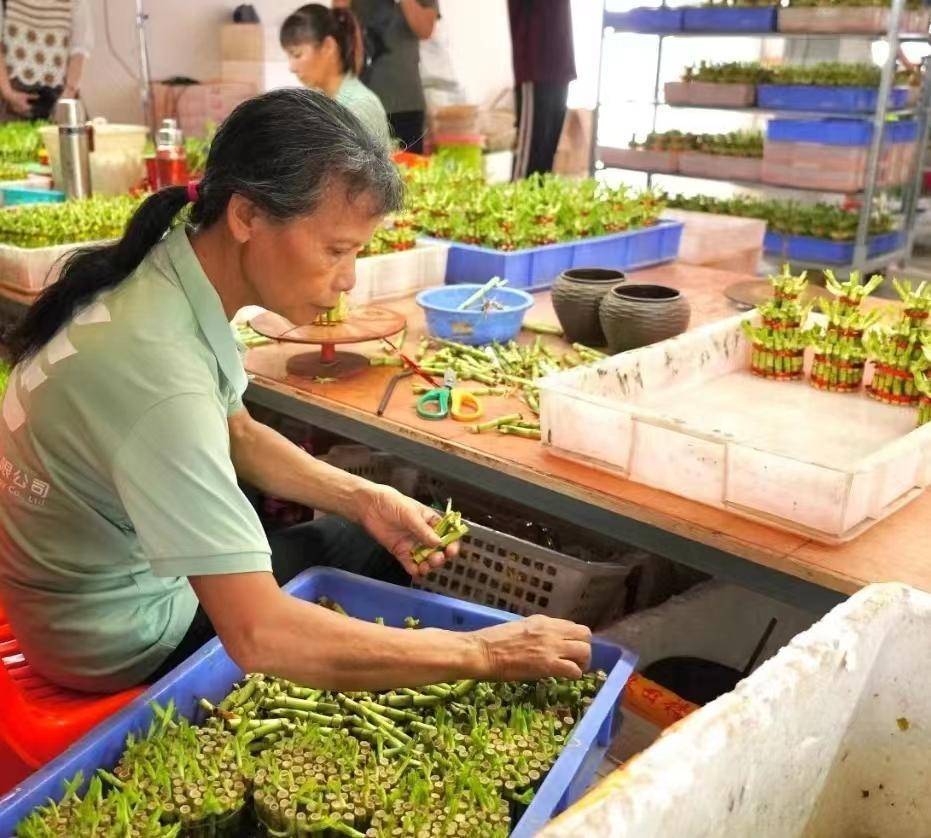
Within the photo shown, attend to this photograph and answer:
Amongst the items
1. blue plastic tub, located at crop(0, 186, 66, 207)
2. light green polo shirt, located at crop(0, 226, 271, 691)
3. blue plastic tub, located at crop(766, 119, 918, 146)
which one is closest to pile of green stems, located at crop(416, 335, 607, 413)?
light green polo shirt, located at crop(0, 226, 271, 691)

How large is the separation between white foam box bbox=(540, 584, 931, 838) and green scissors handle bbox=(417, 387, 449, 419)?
1.29 meters

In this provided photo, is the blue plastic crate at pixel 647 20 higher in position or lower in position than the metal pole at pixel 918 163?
higher

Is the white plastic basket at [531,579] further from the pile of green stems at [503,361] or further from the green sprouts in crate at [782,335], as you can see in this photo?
the green sprouts in crate at [782,335]

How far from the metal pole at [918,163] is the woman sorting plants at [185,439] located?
23.3ft

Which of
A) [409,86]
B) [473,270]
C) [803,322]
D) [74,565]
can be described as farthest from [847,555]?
[409,86]

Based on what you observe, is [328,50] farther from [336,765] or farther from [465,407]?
[336,765]

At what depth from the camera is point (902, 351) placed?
7.86 ft

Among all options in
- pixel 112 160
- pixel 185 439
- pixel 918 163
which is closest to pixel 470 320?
pixel 185 439

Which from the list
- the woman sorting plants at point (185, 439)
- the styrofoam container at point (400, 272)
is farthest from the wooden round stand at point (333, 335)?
the woman sorting plants at point (185, 439)

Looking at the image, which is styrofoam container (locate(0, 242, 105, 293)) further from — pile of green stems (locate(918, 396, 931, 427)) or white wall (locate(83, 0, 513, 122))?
white wall (locate(83, 0, 513, 122))

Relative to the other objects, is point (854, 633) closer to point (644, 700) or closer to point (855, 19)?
point (644, 700)

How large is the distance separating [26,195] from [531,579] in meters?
3.37

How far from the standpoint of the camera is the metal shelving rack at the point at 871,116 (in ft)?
21.6

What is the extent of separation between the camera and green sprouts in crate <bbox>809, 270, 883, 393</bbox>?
8.22 ft
